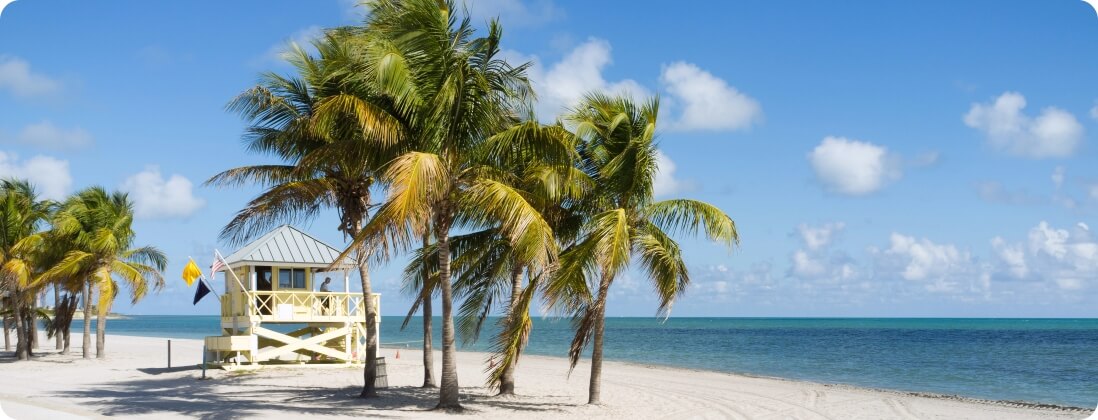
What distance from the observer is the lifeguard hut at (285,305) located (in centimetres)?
2272

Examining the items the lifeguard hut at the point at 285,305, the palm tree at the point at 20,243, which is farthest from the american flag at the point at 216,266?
the palm tree at the point at 20,243

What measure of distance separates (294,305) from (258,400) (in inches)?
287

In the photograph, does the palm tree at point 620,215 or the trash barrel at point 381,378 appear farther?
the trash barrel at point 381,378

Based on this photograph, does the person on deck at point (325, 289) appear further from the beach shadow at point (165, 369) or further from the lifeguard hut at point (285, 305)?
the beach shadow at point (165, 369)

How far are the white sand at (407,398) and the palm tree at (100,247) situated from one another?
3.13 metres

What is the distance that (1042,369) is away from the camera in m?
37.4

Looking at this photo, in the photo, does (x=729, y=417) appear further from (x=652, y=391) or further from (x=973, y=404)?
(x=973, y=404)

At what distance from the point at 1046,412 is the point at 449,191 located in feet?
44.5

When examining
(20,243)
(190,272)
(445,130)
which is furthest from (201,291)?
(445,130)

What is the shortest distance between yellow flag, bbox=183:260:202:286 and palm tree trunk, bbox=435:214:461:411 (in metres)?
11.0

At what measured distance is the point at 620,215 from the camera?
1351 cm

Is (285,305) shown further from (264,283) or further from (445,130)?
(445,130)

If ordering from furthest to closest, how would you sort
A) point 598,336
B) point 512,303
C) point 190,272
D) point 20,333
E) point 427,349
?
point 20,333, point 190,272, point 427,349, point 512,303, point 598,336

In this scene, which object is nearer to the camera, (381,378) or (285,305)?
(381,378)
